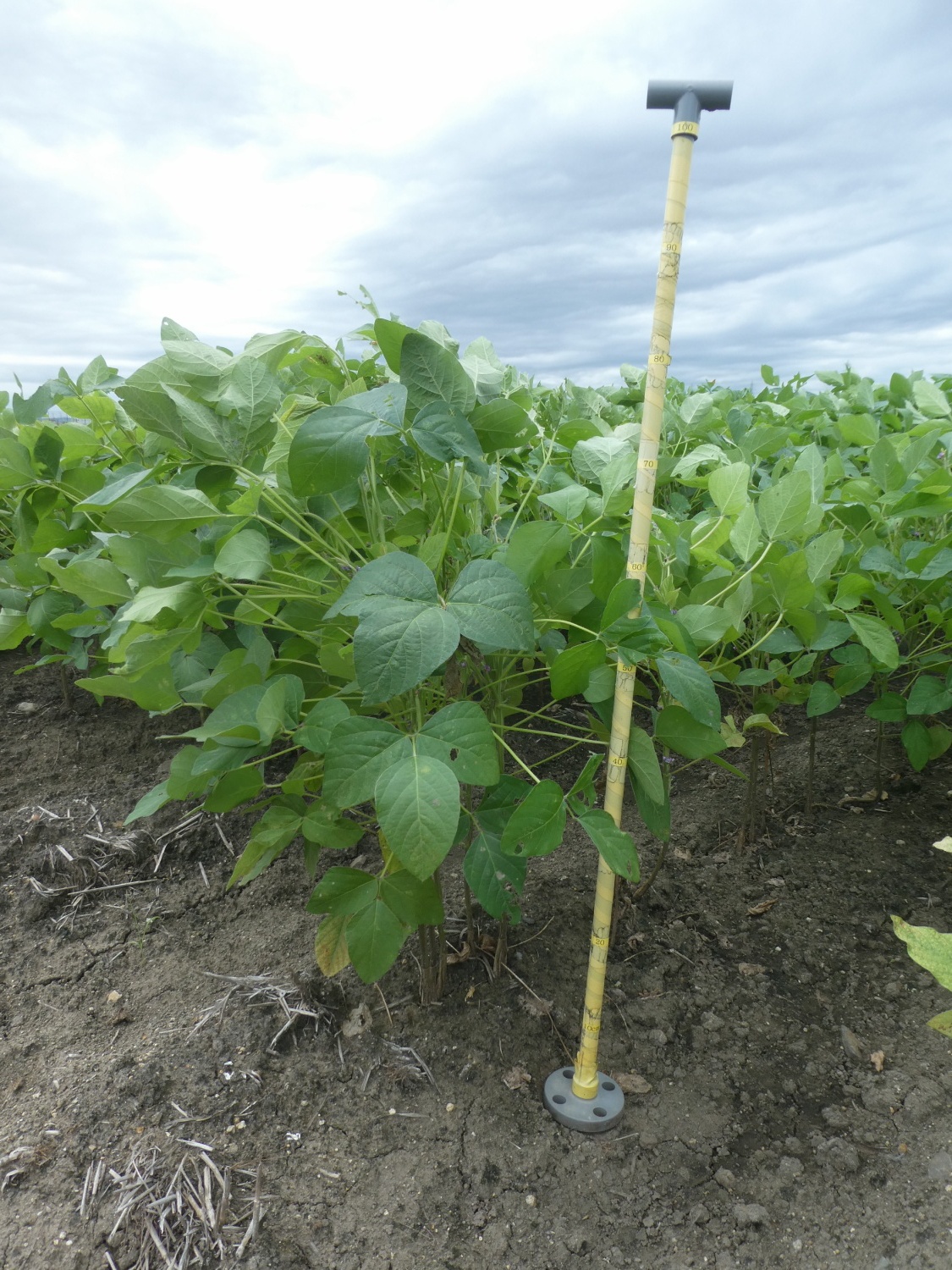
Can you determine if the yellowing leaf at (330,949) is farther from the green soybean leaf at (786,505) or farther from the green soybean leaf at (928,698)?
the green soybean leaf at (928,698)

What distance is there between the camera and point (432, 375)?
3.76 ft

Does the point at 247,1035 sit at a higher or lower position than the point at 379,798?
lower

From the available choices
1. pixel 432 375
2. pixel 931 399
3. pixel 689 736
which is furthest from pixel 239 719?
pixel 931 399

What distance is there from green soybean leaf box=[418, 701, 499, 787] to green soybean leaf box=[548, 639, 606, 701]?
0.12m

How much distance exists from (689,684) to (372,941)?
62cm

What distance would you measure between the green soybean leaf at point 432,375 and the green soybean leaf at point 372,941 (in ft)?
2.50

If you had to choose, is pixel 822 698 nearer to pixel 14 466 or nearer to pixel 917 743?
pixel 917 743

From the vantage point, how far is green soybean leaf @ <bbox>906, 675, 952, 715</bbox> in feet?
6.14

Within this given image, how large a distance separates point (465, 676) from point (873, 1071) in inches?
42.0

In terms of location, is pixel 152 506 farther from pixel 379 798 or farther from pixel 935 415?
pixel 935 415

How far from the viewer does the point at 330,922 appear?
1.46 m

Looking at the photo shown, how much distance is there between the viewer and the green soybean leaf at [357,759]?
1.10 m

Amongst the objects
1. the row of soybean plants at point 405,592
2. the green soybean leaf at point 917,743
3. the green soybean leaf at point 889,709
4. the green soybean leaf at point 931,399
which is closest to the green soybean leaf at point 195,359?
the row of soybean plants at point 405,592

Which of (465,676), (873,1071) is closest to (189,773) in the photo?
(465,676)
